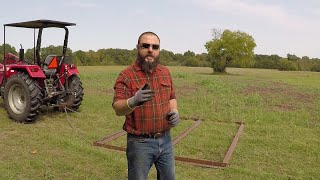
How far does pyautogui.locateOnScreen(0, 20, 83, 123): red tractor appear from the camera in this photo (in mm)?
7438

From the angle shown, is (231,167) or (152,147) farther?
(231,167)

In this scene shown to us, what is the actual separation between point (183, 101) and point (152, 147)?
8710 mm

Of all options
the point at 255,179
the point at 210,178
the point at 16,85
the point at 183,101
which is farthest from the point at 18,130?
the point at 183,101

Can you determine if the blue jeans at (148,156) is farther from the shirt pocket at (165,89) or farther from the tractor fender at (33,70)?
the tractor fender at (33,70)

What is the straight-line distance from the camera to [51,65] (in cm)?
784

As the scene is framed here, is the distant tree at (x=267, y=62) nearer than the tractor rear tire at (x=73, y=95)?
No

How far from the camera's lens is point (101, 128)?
23.9 ft

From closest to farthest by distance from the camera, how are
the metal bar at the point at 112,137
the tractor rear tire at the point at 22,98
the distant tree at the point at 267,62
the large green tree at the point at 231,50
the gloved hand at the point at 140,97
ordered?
the gloved hand at the point at 140,97, the metal bar at the point at 112,137, the tractor rear tire at the point at 22,98, the large green tree at the point at 231,50, the distant tree at the point at 267,62

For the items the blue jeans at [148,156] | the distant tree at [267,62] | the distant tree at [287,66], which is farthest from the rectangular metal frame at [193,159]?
the distant tree at [267,62]

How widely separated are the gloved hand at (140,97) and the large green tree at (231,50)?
50055 mm

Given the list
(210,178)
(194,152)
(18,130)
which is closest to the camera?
(210,178)

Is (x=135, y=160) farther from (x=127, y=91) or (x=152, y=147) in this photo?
(x=127, y=91)

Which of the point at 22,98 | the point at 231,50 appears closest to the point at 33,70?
the point at 22,98

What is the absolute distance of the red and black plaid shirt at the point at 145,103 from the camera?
2804mm
